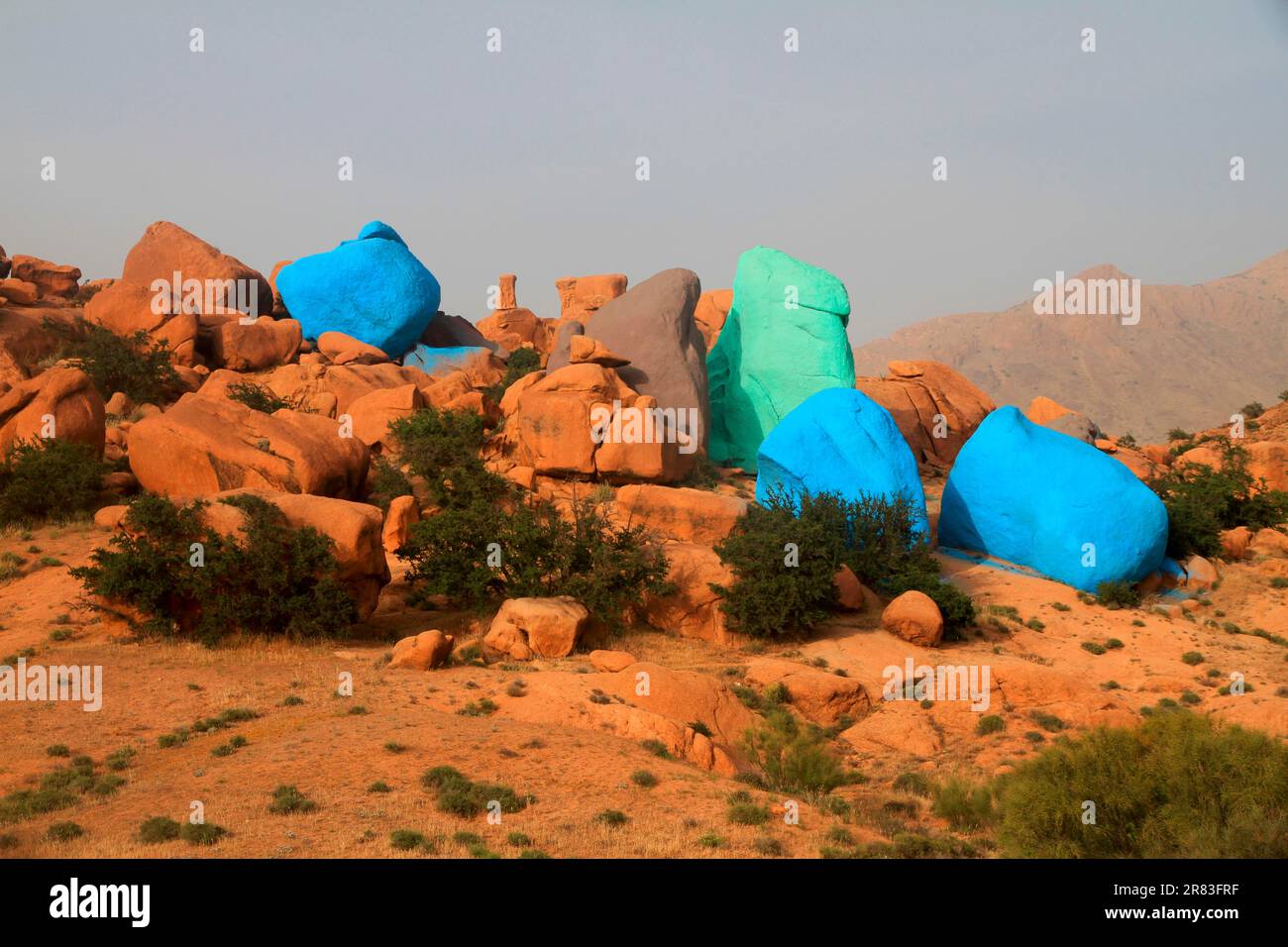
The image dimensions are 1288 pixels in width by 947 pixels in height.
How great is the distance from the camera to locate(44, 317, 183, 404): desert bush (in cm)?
2703

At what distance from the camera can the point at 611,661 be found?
14.3 meters

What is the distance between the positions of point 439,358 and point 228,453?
15137 millimetres

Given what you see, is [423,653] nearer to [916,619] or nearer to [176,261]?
[916,619]

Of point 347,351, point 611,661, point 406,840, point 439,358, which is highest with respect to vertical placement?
point 347,351

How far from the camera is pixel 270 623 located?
15367mm

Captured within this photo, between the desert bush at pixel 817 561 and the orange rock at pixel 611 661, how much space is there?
3044 mm

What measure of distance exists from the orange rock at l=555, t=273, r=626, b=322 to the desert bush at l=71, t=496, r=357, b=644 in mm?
35933

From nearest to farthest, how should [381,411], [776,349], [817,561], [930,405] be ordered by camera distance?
[817,561] → [381,411] → [776,349] → [930,405]

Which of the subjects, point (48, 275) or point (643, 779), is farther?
point (48, 275)

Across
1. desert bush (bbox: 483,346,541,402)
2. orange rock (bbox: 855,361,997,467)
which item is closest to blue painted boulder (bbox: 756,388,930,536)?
orange rock (bbox: 855,361,997,467)

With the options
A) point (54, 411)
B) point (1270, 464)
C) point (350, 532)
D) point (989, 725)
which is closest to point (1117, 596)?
point (989, 725)

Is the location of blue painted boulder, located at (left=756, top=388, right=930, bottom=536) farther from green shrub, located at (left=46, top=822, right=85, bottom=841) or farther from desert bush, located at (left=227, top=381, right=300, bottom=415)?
green shrub, located at (left=46, top=822, right=85, bottom=841)
